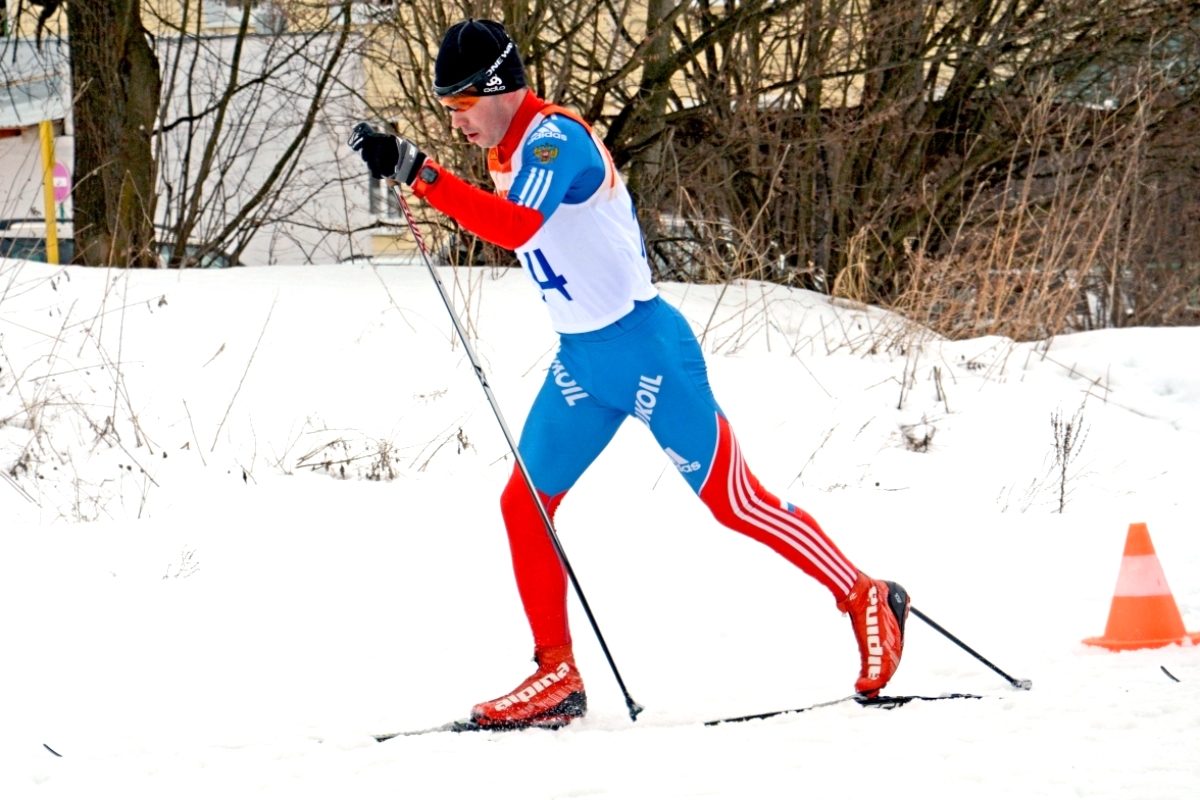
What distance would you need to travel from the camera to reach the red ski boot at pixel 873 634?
412cm

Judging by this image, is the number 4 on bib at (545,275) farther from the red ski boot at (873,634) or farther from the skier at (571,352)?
the red ski boot at (873,634)

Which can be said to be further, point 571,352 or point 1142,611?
point 1142,611

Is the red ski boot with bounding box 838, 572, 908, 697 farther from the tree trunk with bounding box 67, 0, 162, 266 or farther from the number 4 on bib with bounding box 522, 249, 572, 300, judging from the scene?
the tree trunk with bounding box 67, 0, 162, 266

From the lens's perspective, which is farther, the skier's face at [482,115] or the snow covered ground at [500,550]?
the skier's face at [482,115]

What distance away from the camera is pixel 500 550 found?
594 cm

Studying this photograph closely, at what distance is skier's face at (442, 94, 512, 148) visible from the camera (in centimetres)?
390

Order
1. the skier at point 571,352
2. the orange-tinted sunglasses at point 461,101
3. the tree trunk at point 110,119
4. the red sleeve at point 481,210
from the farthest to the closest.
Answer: the tree trunk at point 110,119 < the orange-tinted sunglasses at point 461,101 < the skier at point 571,352 < the red sleeve at point 481,210

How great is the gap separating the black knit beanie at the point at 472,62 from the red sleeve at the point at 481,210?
28 cm

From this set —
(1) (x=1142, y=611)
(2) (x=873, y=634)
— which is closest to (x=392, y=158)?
(2) (x=873, y=634)

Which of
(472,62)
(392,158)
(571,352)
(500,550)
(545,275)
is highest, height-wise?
(472,62)

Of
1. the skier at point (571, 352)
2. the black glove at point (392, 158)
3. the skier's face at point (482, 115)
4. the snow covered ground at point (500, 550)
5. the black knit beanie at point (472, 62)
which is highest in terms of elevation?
the black knit beanie at point (472, 62)

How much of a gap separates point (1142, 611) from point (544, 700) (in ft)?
6.68

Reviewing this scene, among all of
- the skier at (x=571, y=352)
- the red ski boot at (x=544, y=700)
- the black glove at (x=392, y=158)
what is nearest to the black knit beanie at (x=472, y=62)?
the skier at (x=571, y=352)

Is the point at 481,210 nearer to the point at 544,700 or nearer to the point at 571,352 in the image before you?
the point at 571,352
